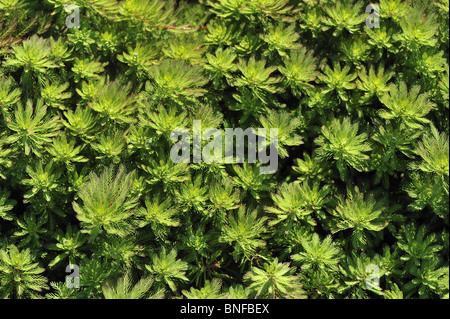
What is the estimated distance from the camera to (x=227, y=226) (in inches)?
114

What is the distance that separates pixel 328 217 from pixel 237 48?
116 centimetres

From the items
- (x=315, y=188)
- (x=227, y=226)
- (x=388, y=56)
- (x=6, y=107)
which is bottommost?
(x=227, y=226)

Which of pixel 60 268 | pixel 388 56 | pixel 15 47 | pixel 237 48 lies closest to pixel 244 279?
pixel 60 268

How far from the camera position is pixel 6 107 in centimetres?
293

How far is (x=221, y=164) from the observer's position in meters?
2.96

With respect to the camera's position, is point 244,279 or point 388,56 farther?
point 388,56

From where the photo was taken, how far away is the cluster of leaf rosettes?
2.88m

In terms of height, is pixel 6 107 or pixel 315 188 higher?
pixel 6 107

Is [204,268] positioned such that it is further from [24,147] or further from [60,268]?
[24,147]

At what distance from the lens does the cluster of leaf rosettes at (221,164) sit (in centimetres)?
288

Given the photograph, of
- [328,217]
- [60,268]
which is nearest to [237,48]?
[328,217]

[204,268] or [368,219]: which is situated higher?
[368,219]

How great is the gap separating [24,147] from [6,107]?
256 millimetres

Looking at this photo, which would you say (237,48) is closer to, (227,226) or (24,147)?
(227,226)
